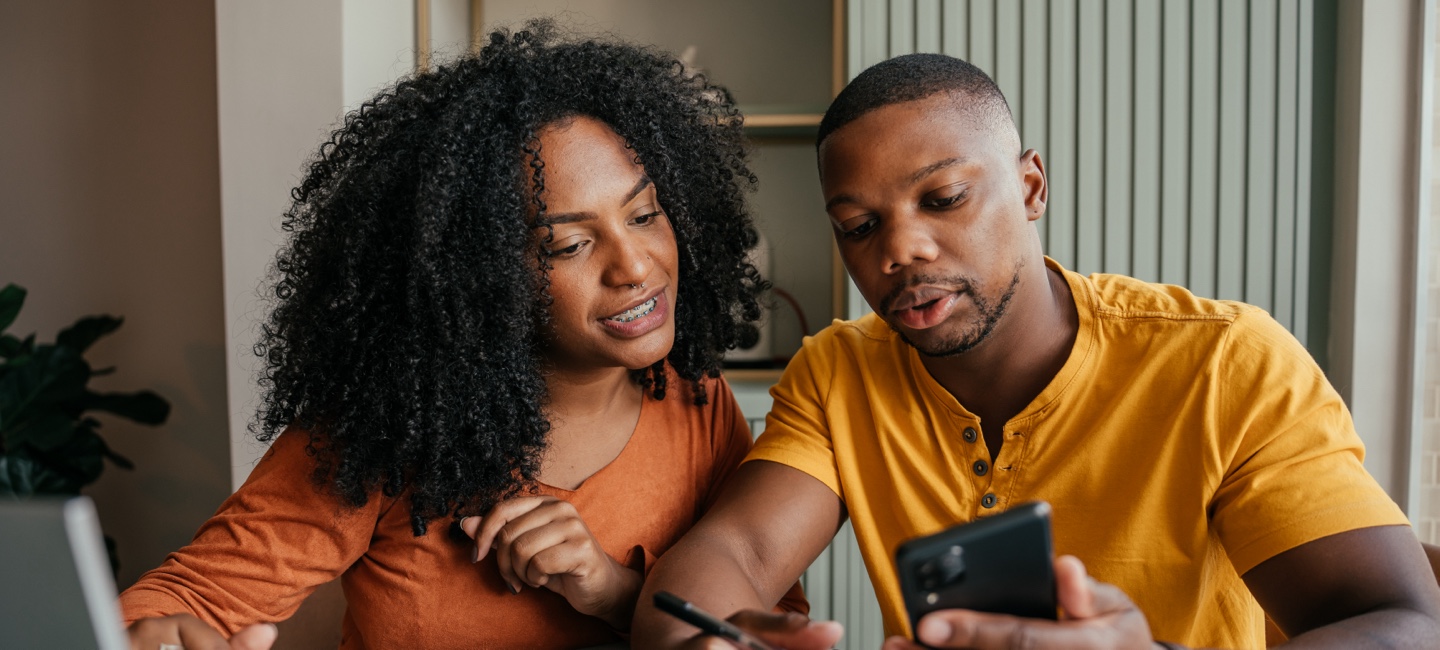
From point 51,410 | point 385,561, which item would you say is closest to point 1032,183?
point 385,561

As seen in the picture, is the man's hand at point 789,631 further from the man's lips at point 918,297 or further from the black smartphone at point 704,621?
the man's lips at point 918,297

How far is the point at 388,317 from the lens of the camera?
1.17 metres

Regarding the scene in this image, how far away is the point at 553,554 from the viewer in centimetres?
105

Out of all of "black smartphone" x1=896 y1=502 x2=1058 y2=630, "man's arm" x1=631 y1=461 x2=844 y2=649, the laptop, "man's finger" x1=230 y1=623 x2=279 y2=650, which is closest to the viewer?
the laptop

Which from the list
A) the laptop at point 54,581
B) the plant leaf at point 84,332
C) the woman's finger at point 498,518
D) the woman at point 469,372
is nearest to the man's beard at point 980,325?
the woman at point 469,372

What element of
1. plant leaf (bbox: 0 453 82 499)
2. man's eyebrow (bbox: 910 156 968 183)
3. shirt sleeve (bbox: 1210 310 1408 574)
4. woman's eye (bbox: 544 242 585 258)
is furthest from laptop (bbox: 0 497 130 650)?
plant leaf (bbox: 0 453 82 499)

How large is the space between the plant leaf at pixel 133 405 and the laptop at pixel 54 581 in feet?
7.66

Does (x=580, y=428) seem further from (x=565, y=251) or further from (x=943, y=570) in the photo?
(x=943, y=570)

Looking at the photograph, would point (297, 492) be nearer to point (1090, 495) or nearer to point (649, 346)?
point (649, 346)

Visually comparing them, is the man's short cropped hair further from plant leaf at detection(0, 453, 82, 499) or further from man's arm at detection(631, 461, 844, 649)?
plant leaf at detection(0, 453, 82, 499)

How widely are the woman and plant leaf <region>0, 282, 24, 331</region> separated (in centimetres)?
154

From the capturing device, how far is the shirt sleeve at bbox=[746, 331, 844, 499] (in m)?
1.18

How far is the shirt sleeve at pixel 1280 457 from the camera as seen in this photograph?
881mm

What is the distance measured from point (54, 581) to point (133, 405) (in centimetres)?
238
